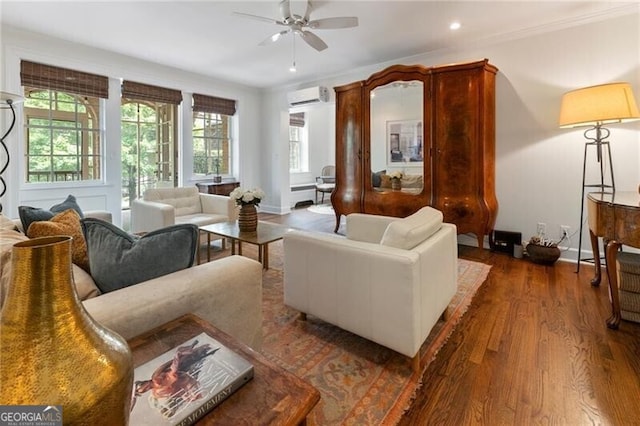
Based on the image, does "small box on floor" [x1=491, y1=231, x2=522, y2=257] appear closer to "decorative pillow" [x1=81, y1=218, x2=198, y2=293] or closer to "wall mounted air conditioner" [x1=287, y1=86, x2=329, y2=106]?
"wall mounted air conditioner" [x1=287, y1=86, x2=329, y2=106]

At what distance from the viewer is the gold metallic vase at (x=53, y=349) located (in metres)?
0.46

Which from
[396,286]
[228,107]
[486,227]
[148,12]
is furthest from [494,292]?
[228,107]

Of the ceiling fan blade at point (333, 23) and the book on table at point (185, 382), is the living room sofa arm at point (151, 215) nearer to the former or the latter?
the ceiling fan blade at point (333, 23)

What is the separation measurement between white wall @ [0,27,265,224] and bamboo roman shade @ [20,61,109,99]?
2.6 inches

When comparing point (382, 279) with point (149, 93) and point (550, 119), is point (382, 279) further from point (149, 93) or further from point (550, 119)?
point (149, 93)

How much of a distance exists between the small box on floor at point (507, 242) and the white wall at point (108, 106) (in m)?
4.54

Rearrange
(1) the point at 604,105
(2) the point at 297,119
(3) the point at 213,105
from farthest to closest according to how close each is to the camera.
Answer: (2) the point at 297,119 < (3) the point at 213,105 < (1) the point at 604,105

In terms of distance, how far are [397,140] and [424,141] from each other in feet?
1.27

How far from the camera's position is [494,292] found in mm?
2709

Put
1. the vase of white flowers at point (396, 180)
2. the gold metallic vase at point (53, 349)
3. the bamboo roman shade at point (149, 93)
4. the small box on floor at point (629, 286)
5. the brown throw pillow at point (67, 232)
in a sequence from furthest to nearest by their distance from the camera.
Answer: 1. the bamboo roman shade at point (149, 93)
2. the vase of white flowers at point (396, 180)
3. the small box on floor at point (629, 286)
4. the brown throw pillow at point (67, 232)
5. the gold metallic vase at point (53, 349)

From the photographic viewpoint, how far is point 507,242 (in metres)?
3.78

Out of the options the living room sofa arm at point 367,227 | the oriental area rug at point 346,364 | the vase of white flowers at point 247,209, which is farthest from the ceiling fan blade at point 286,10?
the oriental area rug at point 346,364

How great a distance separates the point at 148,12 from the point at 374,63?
2960 mm

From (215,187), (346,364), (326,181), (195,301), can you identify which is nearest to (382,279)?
(346,364)
